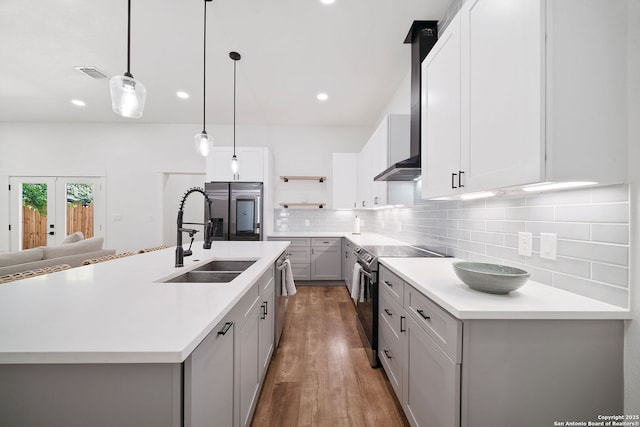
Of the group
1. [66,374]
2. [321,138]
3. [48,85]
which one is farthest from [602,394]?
[48,85]

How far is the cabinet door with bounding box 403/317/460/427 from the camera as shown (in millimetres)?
984

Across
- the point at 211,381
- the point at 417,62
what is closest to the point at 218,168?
the point at 417,62

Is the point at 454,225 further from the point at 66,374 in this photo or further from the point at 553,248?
the point at 66,374

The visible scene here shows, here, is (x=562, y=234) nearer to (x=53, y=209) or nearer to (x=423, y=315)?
(x=423, y=315)

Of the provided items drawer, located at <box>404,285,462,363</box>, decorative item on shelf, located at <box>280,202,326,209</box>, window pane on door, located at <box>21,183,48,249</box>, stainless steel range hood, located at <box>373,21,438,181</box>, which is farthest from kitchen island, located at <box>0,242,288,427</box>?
window pane on door, located at <box>21,183,48,249</box>

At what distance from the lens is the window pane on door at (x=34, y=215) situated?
488cm

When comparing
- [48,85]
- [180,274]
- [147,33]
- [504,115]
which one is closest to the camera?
[504,115]

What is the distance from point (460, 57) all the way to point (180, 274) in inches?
79.9

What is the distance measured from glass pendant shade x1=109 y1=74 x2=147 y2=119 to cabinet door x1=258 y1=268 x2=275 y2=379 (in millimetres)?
1265

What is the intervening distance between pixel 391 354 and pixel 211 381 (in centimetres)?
130

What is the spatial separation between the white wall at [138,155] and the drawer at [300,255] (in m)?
1.56

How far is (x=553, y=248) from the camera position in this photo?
3.96ft

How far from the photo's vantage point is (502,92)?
1.08 metres

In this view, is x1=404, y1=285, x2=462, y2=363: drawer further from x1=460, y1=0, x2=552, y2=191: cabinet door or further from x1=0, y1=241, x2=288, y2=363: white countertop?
x1=0, y1=241, x2=288, y2=363: white countertop
